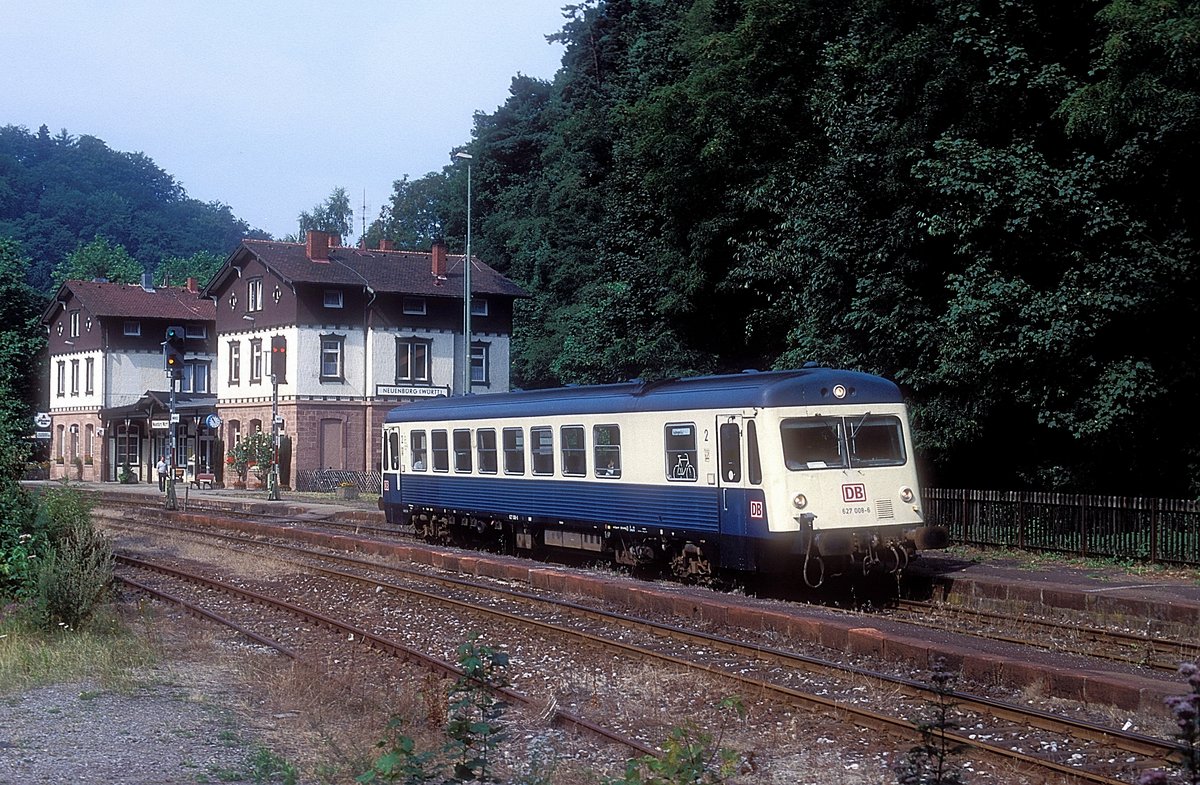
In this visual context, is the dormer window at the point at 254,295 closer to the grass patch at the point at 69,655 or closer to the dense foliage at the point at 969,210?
the dense foliage at the point at 969,210

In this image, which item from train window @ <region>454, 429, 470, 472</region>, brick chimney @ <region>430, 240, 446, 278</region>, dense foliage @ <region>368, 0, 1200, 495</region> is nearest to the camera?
dense foliage @ <region>368, 0, 1200, 495</region>

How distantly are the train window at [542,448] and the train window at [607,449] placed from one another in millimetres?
1289

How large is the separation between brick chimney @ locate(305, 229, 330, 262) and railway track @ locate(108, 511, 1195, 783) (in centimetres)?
3557

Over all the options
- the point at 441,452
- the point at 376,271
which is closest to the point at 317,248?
the point at 376,271

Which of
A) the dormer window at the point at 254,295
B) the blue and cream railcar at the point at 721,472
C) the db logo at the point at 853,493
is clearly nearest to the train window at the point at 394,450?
the blue and cream railcar at the point at 721,472

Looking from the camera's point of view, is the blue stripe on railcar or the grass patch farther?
the blue stripe on railcar

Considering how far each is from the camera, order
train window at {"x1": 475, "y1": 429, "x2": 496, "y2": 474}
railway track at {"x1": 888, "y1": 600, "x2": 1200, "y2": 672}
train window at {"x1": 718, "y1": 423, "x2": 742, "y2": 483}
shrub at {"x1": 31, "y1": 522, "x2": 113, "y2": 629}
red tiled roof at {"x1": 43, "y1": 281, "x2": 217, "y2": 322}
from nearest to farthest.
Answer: railway track at {"x1": 888, "y1": 600, "x2": 1200, "y2": 672} < shrub at {"x1": 31, "y1": 522, "x2": 113, "y2": 629} < train window at {"x1": 718, "y1": 423, "x2": 742, "y2": 483} < train window at {"x1": 475, "y1": 429, "x2": 496, "y2": 474} < red tiled roof at {"x1": 43, "y1": 281, "x2": 217, "y2": 322}

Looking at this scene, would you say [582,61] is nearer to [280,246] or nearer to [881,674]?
[280,246]

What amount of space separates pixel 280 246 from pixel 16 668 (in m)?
41.2

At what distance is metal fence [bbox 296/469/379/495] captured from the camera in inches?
1781

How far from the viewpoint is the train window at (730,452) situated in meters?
16.1

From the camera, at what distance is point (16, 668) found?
11602 mm

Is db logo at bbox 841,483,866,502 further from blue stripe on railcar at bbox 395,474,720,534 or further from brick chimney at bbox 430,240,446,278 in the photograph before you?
brick chimney at bbox 430,240,446,278

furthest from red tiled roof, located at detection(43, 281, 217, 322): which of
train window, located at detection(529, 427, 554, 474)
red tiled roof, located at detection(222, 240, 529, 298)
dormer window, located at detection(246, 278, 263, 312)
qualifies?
train window, located at detection(529, 427, 554, 474)
